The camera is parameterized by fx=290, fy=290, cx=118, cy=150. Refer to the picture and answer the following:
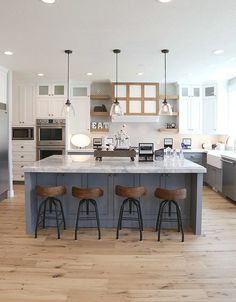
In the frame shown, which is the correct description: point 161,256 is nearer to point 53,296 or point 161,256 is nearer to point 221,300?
point 221,300

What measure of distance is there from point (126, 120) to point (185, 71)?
1.97m

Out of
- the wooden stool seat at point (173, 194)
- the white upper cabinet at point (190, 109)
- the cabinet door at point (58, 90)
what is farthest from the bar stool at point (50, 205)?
the white upper cabinet at point (190, 109)

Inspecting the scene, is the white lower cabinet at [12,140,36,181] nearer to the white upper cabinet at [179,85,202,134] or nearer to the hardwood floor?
the hardwood floor

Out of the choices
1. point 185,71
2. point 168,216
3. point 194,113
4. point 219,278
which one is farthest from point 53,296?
point 194,113

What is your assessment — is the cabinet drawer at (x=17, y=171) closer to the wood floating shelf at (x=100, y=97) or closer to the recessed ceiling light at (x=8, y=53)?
the wood floating shelf at (x=100, y=97)

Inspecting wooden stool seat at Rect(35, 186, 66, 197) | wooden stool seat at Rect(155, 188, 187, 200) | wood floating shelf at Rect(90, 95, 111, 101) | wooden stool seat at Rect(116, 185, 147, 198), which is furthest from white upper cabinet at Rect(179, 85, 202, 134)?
wooden stool seat at Rect(35, 186, 66, 197)

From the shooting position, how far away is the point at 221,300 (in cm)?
240

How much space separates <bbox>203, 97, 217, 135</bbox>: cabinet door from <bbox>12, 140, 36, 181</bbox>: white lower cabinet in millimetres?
4449

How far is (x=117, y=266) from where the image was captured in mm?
3025

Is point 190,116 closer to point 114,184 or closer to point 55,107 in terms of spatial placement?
point 55,107

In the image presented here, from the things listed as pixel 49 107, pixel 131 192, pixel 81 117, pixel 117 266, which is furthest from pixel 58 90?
pixel 117 266

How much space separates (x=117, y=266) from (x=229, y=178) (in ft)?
11.7

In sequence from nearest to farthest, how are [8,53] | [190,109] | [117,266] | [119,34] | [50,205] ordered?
1. [117,266]
2. [119,34]
3. [50,205]
4. [8,53]
5. [190,109]

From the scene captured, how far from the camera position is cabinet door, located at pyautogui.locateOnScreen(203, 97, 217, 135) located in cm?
746
